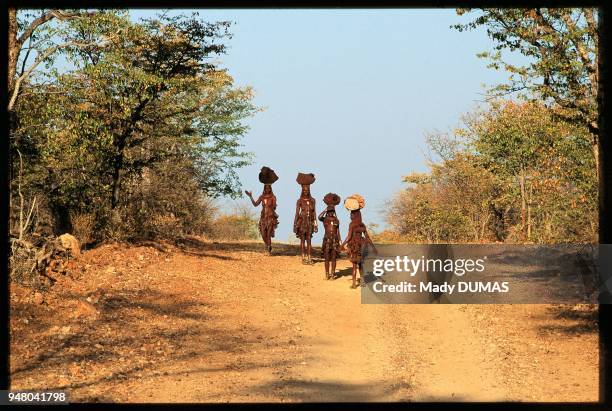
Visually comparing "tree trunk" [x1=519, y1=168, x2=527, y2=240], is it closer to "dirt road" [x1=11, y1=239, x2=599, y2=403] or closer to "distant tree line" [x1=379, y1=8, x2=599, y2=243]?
"distant tree line" [x1=379, y1=8, x2=599, y2=243]

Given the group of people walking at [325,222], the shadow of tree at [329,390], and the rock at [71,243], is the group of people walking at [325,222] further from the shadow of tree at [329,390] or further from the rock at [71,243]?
the shadow of tree at [329,390]

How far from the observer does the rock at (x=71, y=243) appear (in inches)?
813

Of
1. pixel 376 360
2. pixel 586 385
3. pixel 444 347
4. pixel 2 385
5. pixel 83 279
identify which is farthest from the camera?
pixel 83 279

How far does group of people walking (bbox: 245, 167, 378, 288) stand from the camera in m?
19.9

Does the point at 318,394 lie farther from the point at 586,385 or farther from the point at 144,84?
the point at 144,84

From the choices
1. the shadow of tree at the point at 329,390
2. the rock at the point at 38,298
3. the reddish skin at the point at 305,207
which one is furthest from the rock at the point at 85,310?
the reddish skin at the point at 305,207

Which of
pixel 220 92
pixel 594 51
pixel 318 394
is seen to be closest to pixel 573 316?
pixel 594 51

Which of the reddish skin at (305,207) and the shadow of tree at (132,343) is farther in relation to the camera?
the reddish skin at (305,207)

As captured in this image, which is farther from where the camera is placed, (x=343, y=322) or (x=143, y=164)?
(x=143, y=164)

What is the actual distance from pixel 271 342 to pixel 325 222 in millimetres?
6221

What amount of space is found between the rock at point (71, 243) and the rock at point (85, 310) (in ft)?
13.7

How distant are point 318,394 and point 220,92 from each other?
30.5m

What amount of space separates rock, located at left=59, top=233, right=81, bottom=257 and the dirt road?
0.40 meters

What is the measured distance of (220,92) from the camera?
40719mm
